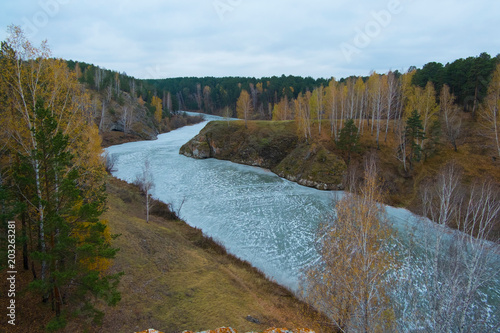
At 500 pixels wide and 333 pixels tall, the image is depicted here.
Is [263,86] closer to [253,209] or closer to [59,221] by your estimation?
[253,209]

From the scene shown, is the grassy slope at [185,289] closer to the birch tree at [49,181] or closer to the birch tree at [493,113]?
the birch tree at [49,181]

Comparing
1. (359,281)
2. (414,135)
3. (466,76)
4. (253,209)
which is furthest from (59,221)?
(466,76)

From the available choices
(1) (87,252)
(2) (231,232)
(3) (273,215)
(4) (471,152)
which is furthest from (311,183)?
(1) (87,252)

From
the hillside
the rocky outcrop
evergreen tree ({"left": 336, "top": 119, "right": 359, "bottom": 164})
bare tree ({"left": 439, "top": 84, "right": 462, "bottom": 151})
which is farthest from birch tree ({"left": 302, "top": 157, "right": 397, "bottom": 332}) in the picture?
bare tree ({"left": 439, "top": 84, "right": 462, "bottom": 151})

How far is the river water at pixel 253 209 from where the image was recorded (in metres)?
20.0

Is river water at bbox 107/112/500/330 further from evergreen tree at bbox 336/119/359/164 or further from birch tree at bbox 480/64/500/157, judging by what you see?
birch tree at bbox 480/64/500/157

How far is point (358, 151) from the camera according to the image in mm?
39094

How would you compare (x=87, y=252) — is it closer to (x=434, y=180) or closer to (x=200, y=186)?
(x=200, y=186)

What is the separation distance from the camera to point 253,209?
28688 millimetres

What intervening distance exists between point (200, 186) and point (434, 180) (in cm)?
3090

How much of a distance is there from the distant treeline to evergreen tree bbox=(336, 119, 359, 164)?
2211 centimetres

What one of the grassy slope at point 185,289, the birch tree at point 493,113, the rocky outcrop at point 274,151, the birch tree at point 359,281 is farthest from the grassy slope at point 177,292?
the birch tree at point 493,113

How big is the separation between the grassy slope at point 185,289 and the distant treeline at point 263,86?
48312mm

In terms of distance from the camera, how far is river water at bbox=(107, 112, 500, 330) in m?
20.0
